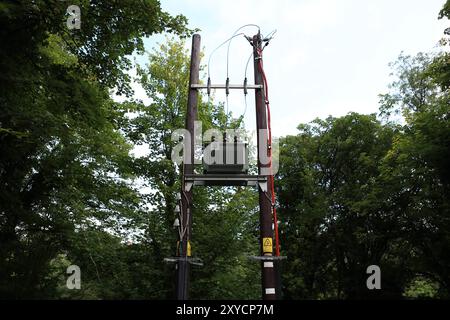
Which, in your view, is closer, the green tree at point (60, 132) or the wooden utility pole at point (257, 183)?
the wooden utility pole at point (257, 183)

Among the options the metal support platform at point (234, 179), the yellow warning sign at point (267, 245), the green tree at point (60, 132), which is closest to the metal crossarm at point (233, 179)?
the metal support platform at point (234, 179)

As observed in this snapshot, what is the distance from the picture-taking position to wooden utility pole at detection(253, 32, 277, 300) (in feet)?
18.1

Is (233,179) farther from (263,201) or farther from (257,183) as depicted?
(263,201)

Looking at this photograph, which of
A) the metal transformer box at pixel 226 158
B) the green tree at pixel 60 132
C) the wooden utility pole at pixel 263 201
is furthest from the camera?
the green tree at pixel 60 132

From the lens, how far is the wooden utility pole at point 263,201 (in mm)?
5508

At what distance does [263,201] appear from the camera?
575cm

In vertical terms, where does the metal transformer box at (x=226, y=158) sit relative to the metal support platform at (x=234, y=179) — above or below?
above

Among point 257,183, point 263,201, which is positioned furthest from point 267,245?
point 257,183

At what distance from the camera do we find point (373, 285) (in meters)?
23.3

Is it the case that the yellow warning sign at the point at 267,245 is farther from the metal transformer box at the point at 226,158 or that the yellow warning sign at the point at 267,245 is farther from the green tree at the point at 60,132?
the green tree at the point at 60,132

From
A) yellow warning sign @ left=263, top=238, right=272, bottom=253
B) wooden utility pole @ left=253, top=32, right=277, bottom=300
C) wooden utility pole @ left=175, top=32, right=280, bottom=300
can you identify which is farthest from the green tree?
yellow warning sign @ left=263, top=238, right=272, bottom=253

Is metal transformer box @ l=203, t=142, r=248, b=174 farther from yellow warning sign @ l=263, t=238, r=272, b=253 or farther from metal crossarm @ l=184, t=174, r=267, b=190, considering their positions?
yellow warning sign @ l=263, t=238, r=272, b=253

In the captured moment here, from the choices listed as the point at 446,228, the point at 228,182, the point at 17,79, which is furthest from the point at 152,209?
the point at 446,228
